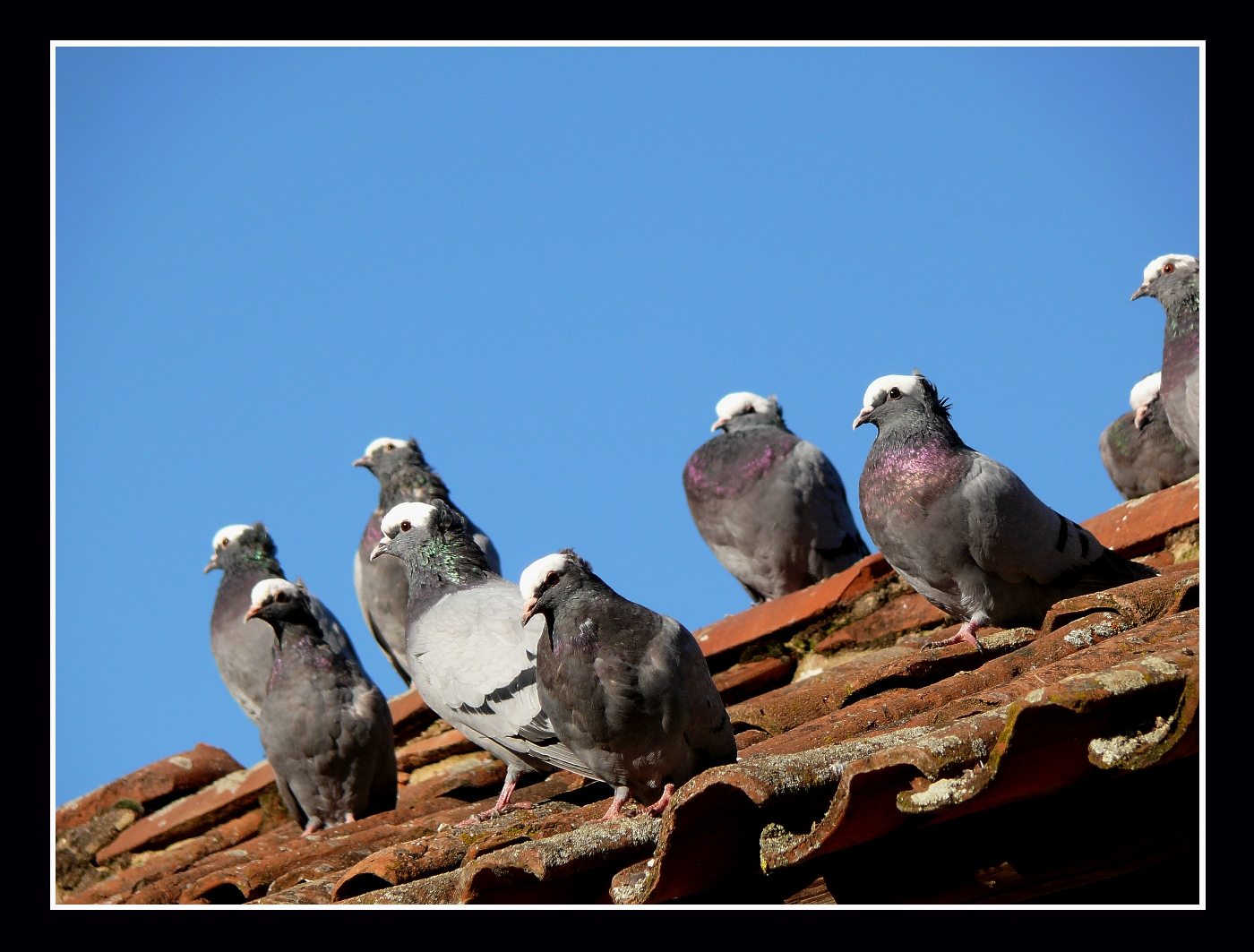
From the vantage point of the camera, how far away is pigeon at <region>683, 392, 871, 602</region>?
331 inches

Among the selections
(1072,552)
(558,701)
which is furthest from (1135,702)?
(1072,552)

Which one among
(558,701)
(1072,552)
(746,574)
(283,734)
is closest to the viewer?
(558,701)

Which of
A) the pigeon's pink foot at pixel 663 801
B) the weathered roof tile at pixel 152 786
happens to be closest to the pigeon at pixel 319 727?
the weathered roof tile at pixel 152 786

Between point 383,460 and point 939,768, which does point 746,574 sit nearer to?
point 383,460

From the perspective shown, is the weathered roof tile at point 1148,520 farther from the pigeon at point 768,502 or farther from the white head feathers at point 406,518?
the white head feathers at point 406,518

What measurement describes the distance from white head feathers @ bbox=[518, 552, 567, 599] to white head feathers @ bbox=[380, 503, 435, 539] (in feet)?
6.72

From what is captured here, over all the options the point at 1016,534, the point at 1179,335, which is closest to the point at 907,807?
the point at 1016,534

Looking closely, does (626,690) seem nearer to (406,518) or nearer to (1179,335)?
(406,518)

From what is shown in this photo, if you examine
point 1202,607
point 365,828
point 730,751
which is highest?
point 1202,607

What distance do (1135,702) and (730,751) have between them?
4.95 feet

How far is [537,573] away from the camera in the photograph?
4.12 metres

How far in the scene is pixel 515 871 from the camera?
3.20m

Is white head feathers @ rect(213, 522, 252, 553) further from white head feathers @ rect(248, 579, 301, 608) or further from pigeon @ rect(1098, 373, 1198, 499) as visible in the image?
pigeon @ rect(1098, 373, 1198, 499)

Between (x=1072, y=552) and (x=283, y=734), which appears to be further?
(x=283, y=734)
